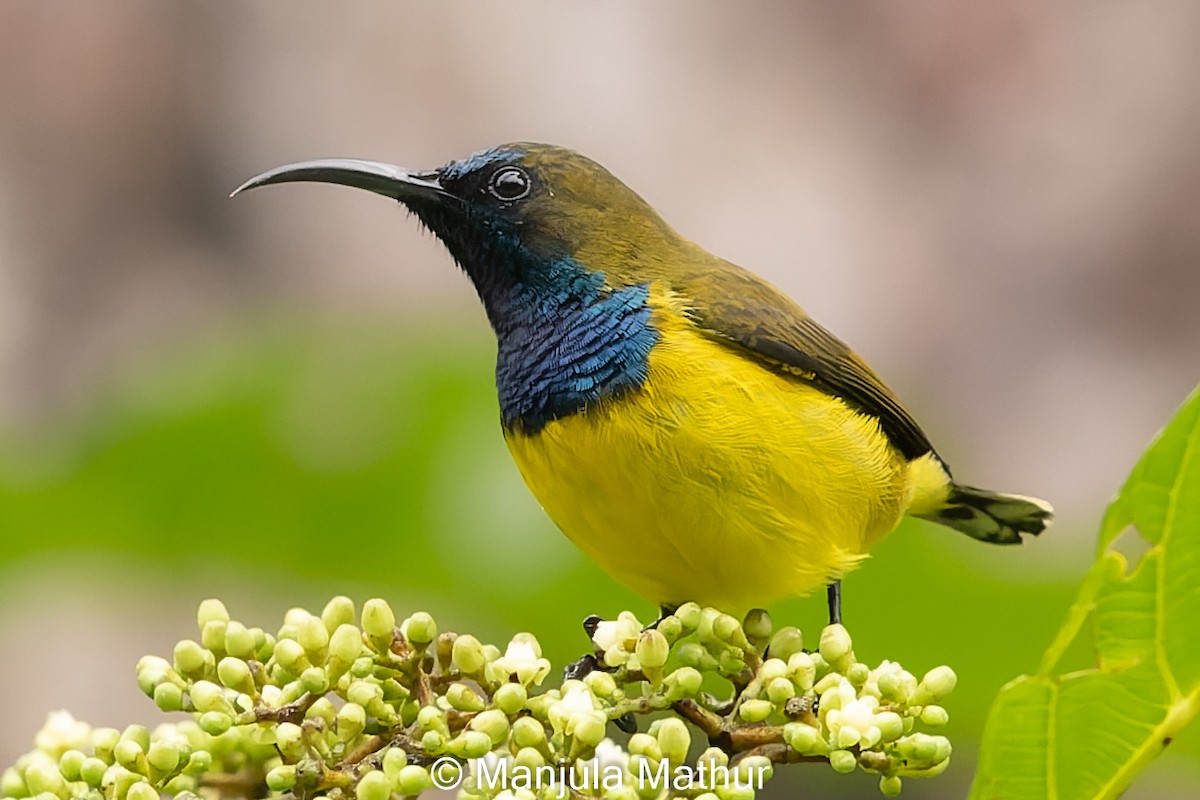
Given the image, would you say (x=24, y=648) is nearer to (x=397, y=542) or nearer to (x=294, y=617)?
(x=397, y=542)

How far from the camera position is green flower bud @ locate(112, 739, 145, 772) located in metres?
1.36

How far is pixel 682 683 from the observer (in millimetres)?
1472

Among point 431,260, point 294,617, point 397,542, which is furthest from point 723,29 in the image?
point 294,617

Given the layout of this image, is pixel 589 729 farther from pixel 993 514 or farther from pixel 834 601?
pixel 993 514

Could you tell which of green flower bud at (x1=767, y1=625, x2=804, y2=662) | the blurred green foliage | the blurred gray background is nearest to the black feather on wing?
the blurred green foliage

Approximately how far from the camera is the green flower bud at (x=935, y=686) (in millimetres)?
1459

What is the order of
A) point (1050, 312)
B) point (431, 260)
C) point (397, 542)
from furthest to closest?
point (1050, 312) < point (431, 260) < point (397, 542)

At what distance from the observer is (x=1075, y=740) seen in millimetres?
1262

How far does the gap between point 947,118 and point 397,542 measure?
395 cm

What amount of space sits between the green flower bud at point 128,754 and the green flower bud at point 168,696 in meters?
0.07

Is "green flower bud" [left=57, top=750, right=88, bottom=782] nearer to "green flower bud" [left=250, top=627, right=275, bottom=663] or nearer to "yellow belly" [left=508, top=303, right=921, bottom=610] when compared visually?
"green flower bud" [left=250, top=627, right=275, bottom=663]

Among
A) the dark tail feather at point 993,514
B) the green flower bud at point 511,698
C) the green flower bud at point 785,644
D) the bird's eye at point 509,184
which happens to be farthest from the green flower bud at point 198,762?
the dark tail feather at point 993,514

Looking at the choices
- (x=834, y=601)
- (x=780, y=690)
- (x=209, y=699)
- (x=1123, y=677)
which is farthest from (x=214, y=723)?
(x=834, y=601)

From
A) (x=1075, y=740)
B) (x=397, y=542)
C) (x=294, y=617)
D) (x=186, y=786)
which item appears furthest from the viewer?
(x=397, y=542)
